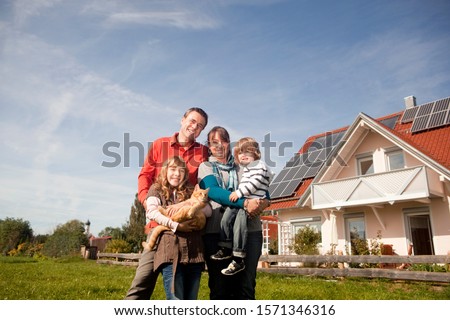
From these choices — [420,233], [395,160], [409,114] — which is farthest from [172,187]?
[409,114]

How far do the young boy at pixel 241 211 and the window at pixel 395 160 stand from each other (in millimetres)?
13794

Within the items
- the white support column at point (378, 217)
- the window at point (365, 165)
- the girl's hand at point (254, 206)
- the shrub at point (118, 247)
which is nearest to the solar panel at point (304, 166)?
the window at point (365, 165)

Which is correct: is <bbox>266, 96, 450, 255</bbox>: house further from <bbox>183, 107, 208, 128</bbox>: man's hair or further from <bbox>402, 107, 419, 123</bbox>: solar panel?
<bbox>183, 107, 208, 128</bbox>: man's hair

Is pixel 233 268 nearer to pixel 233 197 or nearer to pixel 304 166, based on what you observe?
pixel 233 197

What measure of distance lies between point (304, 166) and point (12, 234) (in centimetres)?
2729

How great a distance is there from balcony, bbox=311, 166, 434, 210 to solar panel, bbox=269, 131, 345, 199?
1.49m

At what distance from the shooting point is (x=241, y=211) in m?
2.42

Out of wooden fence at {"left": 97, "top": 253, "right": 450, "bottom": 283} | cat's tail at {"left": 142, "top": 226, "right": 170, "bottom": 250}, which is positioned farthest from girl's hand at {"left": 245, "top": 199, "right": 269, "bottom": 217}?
wooden fence at {"left": 97, "top": 253, "right": 450, "bottom": 283}

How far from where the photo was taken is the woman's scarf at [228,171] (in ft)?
8.09

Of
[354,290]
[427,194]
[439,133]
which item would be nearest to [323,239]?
[427,194]

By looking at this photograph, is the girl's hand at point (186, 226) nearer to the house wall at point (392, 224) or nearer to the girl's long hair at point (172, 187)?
the girl's long hair at point (172, 187)

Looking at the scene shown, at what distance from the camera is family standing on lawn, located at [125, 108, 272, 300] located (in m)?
2.37

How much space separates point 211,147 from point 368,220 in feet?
45.3
